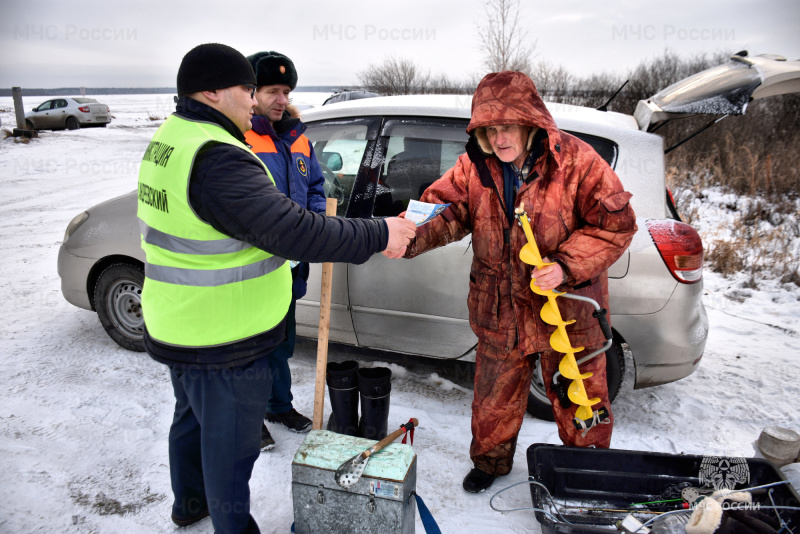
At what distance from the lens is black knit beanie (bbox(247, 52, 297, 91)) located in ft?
7.99

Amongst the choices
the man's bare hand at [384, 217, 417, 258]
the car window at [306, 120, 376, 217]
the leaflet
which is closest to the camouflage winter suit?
the leaflet

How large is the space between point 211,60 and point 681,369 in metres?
2.80

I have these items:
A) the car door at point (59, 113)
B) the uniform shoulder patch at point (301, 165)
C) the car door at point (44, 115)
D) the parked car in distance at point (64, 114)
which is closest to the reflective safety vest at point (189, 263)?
the uniform shoulder patch at point (301, 165)

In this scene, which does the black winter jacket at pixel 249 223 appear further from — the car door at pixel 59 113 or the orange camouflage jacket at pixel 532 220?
the car door at pixel 59 113

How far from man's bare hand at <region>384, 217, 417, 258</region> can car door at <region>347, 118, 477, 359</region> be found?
32.6 inches

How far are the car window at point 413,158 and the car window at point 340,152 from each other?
8.2 inches

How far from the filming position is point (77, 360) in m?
3.68

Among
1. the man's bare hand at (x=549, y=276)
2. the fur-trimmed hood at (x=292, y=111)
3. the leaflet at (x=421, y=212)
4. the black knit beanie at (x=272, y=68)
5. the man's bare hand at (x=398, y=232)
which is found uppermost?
the black knit beanie at (x=272, y=68)

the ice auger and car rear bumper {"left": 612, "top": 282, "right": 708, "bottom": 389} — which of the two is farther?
car rear bumper {"left": 612, "top": 282, "right": 708, "bottom": 389}

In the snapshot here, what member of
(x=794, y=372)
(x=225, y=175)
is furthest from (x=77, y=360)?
(x=794, y=372)

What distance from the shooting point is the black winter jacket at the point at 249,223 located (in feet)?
5.00

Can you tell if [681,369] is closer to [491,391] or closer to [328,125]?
[491,391]

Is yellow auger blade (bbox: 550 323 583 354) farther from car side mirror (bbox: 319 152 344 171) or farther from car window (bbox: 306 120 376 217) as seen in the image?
car side mirror (bbox: 319 152 344 171)

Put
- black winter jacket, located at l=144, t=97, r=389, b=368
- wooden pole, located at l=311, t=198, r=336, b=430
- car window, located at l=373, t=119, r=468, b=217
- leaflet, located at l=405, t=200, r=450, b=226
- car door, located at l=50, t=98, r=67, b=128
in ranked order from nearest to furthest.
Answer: black winter jacket, located at l=144, t=97, r=389, b=368
leaflet, located at l=405, t=200, r=450, b=226
wooden pole, located at l=311, t=198, r=336, b=430
car window, located at l=373, t=119, r=468, b=217
car door, located at l=50, t=98, r=67, b=128
